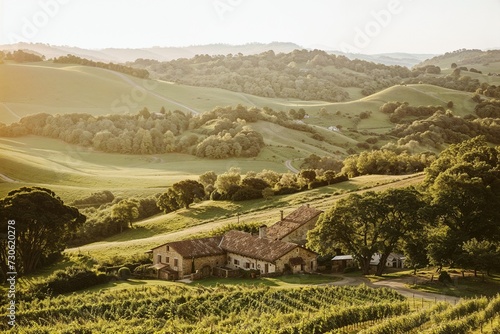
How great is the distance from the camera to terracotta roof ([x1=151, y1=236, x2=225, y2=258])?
49.3 m

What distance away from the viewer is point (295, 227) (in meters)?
55.8

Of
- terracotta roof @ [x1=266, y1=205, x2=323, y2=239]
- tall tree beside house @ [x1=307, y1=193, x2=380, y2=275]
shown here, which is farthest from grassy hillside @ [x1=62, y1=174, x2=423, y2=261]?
tall tree beside house @ [x1=307, y1=193, x2=380, y2=275]

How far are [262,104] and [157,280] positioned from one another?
144288 mm

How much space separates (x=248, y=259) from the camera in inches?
1956

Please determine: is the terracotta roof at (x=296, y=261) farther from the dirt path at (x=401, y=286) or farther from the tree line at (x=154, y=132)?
the tree line at (x=154, y=132)

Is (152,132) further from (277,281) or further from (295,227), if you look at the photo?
(277,281)

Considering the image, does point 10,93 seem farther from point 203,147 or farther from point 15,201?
point 15,201

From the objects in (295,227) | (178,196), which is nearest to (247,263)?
(295,227)

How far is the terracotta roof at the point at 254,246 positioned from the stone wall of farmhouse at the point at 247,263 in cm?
42

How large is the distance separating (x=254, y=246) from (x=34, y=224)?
20408 millimetres

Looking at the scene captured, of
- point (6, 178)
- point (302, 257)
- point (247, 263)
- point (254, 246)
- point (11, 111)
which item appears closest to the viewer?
point (302, 257)

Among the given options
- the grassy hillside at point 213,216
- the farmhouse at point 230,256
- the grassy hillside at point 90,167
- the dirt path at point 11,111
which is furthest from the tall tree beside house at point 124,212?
the dirt path at point 11,111

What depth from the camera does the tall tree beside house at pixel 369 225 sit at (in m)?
43.8

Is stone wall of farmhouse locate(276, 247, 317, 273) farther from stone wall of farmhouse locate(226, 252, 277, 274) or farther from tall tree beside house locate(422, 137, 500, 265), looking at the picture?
tall tree beside house locate(422, 137, 500, 265)
